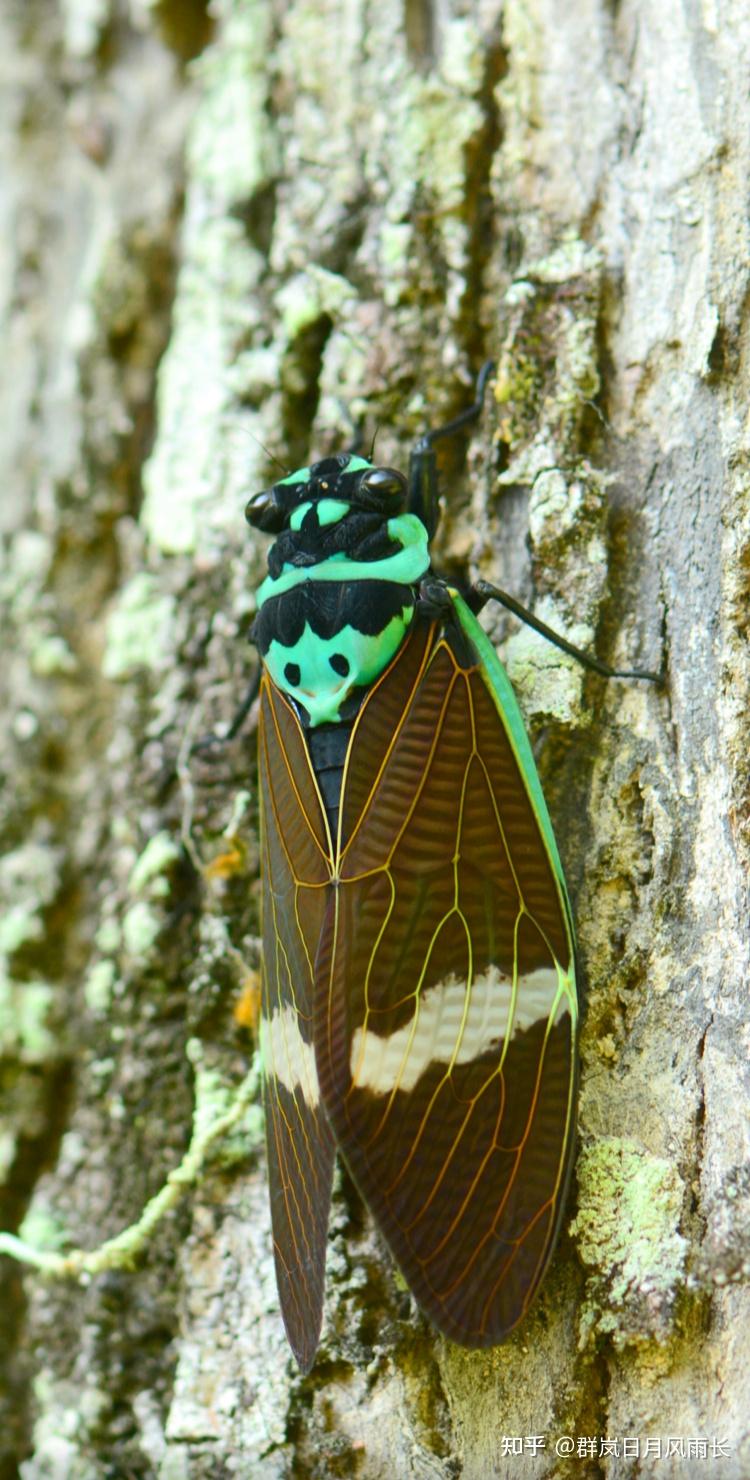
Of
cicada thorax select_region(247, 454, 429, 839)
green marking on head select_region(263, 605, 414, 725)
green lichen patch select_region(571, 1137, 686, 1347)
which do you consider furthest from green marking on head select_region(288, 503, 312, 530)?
green lichen patch select_region(571, 1137, 686, 1347)

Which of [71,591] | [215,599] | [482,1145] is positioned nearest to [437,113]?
[215,599]

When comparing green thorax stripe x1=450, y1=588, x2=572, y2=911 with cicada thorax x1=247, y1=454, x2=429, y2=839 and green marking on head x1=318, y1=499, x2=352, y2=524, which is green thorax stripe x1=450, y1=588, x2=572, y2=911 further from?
green marking on head x1=318, y1=499, x2=352, y2=524

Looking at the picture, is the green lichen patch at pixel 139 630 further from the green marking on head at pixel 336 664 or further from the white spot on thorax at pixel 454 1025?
the white spot on thorax at pixel 454 1025

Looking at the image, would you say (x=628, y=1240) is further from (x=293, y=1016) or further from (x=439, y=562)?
(x=439, y=562)

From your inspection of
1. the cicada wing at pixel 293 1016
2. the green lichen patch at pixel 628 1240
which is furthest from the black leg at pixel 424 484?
the green lichen patch at pixel 628 1240

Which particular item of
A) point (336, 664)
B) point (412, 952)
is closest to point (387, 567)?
point (336, 664)
